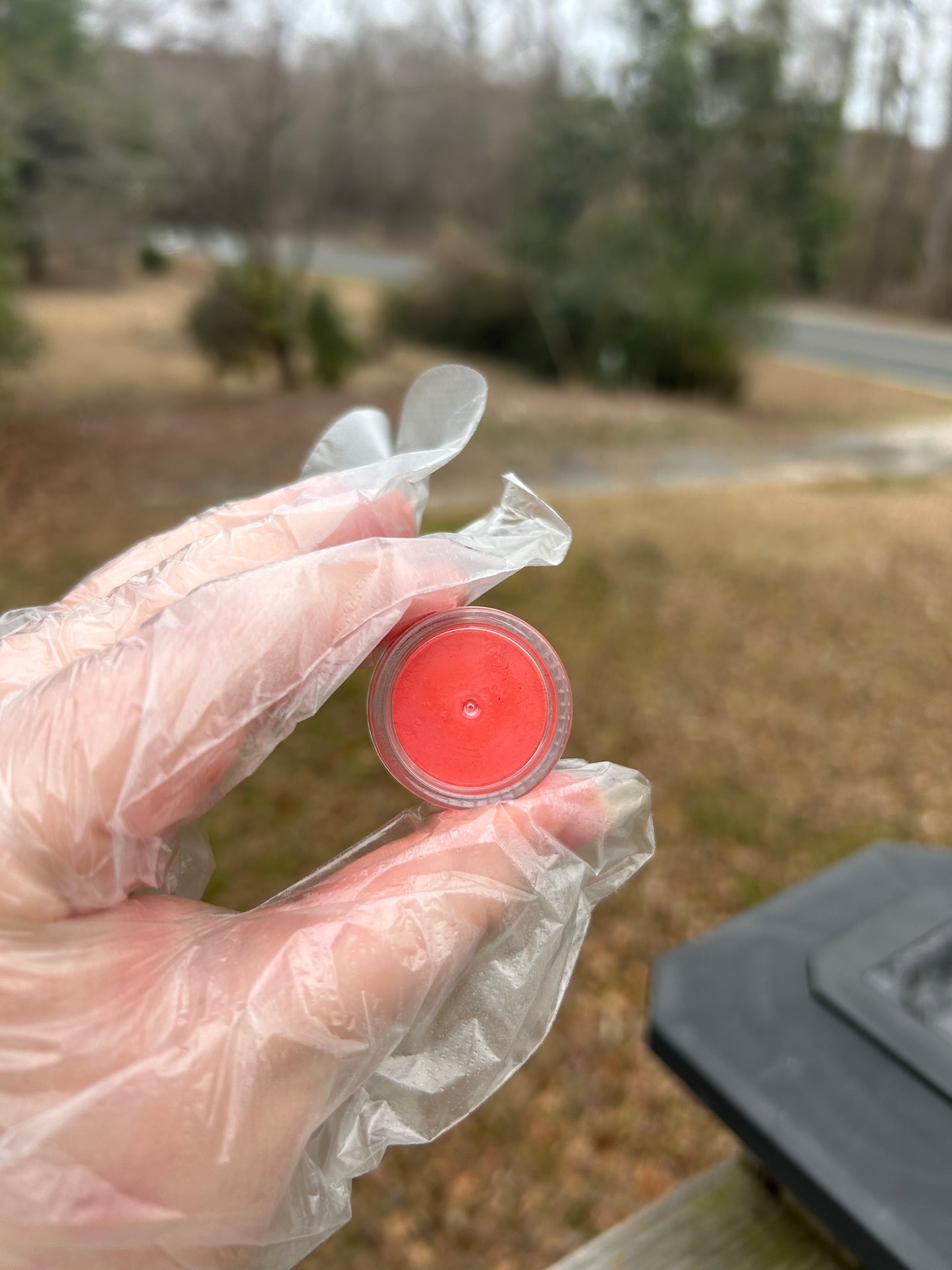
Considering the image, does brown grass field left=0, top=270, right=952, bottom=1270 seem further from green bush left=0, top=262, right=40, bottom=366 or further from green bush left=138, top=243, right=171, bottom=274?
green bush left=138, top=243, right=171, bottom=274

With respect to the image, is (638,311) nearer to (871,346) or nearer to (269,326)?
(269,326)

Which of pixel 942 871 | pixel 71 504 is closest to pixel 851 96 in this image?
→ pixel 71 504

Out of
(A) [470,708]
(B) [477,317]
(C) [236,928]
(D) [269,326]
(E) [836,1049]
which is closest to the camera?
(C) [236,928]

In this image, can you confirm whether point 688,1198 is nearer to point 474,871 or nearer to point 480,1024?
point 480,1024

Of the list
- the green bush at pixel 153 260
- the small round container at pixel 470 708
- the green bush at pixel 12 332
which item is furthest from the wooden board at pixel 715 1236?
the green bush at pixel 153 260

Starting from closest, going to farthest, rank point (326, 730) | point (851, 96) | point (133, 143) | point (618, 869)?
point (618, 869) → point (326, 730) → point (133, 143) → point (851, 96)

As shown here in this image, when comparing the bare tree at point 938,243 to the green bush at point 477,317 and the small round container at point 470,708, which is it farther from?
the small round container at point 470,708

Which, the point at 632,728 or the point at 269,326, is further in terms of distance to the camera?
the point at 269,326

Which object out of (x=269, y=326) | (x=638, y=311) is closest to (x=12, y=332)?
(x=269, y=326)
